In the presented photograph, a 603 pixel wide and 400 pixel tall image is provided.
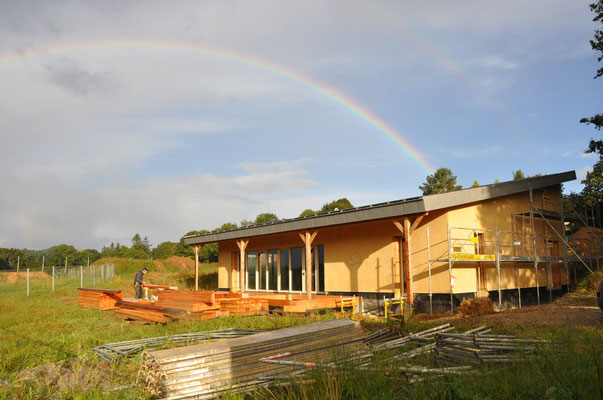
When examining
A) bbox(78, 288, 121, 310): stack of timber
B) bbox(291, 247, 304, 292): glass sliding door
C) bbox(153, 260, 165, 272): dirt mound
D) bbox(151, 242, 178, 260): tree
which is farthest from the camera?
bbox(151, 242, 178, 260): tree

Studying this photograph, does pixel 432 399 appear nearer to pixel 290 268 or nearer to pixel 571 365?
pixel 571 365

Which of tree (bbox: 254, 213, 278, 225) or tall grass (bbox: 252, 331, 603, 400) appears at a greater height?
tree (bbox: 254, 213, 278, 225)

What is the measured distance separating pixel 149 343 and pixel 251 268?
15.5 m

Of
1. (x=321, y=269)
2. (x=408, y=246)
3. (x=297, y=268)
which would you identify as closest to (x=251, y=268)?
(x=297, y=268)

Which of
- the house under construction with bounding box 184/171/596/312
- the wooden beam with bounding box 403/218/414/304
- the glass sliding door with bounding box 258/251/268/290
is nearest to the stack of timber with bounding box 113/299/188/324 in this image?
the house under construction with bounding box 184/171/596/312

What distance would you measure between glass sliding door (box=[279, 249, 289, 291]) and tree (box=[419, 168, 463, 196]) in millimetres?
31160

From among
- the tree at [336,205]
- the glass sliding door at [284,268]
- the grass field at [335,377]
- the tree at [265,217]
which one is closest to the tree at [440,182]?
the tree at [336,205]

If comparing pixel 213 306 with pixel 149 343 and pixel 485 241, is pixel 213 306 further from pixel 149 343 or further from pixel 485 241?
pixel 485 241

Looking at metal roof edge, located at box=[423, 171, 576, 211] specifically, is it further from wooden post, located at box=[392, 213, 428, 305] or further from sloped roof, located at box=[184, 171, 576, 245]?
wooden post, located at box=[392, 213, 428, 305]

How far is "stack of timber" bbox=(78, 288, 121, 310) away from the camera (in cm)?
1689

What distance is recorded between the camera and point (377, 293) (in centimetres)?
1605

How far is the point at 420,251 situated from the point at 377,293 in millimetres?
2315

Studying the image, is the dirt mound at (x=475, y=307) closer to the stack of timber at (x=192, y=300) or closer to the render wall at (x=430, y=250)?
the render wall at (x=430, y=250)

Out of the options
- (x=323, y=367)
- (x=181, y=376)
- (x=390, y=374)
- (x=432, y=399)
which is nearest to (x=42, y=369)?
(x=181, y=376)
